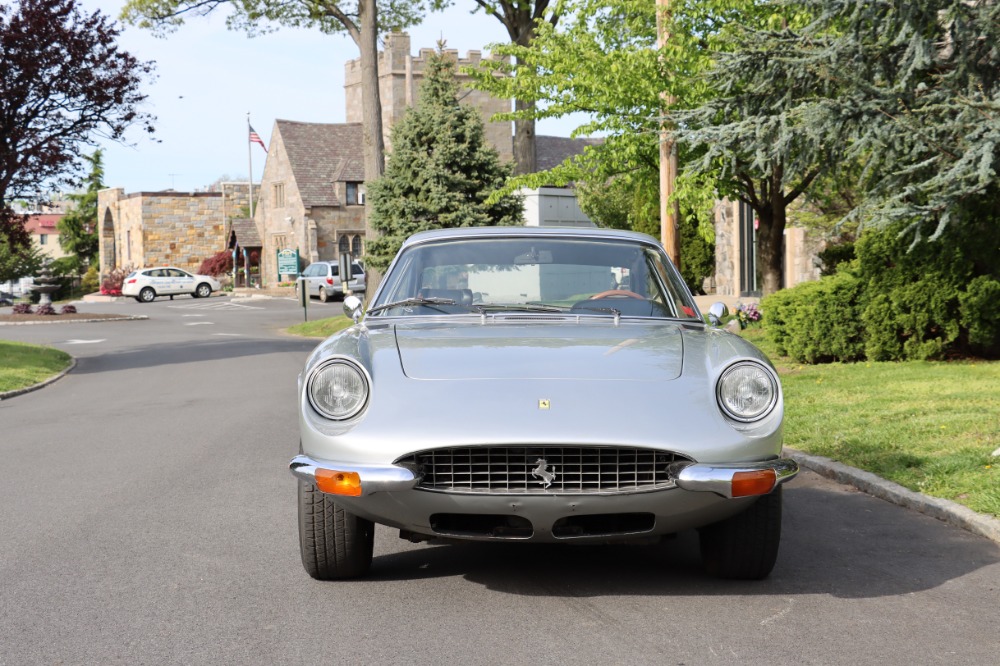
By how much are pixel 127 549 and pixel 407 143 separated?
24.3 meters

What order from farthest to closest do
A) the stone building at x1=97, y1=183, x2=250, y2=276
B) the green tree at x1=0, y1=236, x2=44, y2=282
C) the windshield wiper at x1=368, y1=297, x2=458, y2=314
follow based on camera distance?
1. the stone building at x1=97, y1=183, x2=250, y2=276
2. the green tree at x1=0, y1=236, x2=44, y2=282
3. the windshield wiper at x1=368, y1=297, x2=458, y2=314

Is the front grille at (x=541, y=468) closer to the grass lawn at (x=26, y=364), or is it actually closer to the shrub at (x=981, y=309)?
the shrub at (x=981, y=309)

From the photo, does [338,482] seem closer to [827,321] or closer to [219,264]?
[827,321]

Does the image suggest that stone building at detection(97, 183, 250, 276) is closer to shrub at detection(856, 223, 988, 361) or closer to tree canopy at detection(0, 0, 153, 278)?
tree canopy at detection(0, 0, 153, 278)

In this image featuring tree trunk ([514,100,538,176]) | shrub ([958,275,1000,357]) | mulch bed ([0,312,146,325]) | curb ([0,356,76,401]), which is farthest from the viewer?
mulch bed ([0,312,146,325])

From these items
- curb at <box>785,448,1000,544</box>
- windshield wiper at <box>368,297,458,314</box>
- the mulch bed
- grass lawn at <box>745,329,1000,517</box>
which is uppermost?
windshield wiper at <box>368,297,458,314</box>

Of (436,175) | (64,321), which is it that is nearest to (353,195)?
(64,321)

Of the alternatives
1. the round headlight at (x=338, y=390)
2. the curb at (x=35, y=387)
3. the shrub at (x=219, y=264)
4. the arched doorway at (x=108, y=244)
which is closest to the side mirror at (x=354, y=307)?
the round headlight at (x=338, y=390)

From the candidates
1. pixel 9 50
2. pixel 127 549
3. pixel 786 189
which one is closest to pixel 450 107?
pixel 786 189

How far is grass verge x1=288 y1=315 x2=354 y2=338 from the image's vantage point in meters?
29.8

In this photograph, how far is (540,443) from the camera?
4613 millimetres

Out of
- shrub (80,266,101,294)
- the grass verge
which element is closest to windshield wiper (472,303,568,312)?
the grass verge

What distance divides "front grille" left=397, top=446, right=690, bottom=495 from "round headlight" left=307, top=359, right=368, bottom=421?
0.36m

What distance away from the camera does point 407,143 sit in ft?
97.5
